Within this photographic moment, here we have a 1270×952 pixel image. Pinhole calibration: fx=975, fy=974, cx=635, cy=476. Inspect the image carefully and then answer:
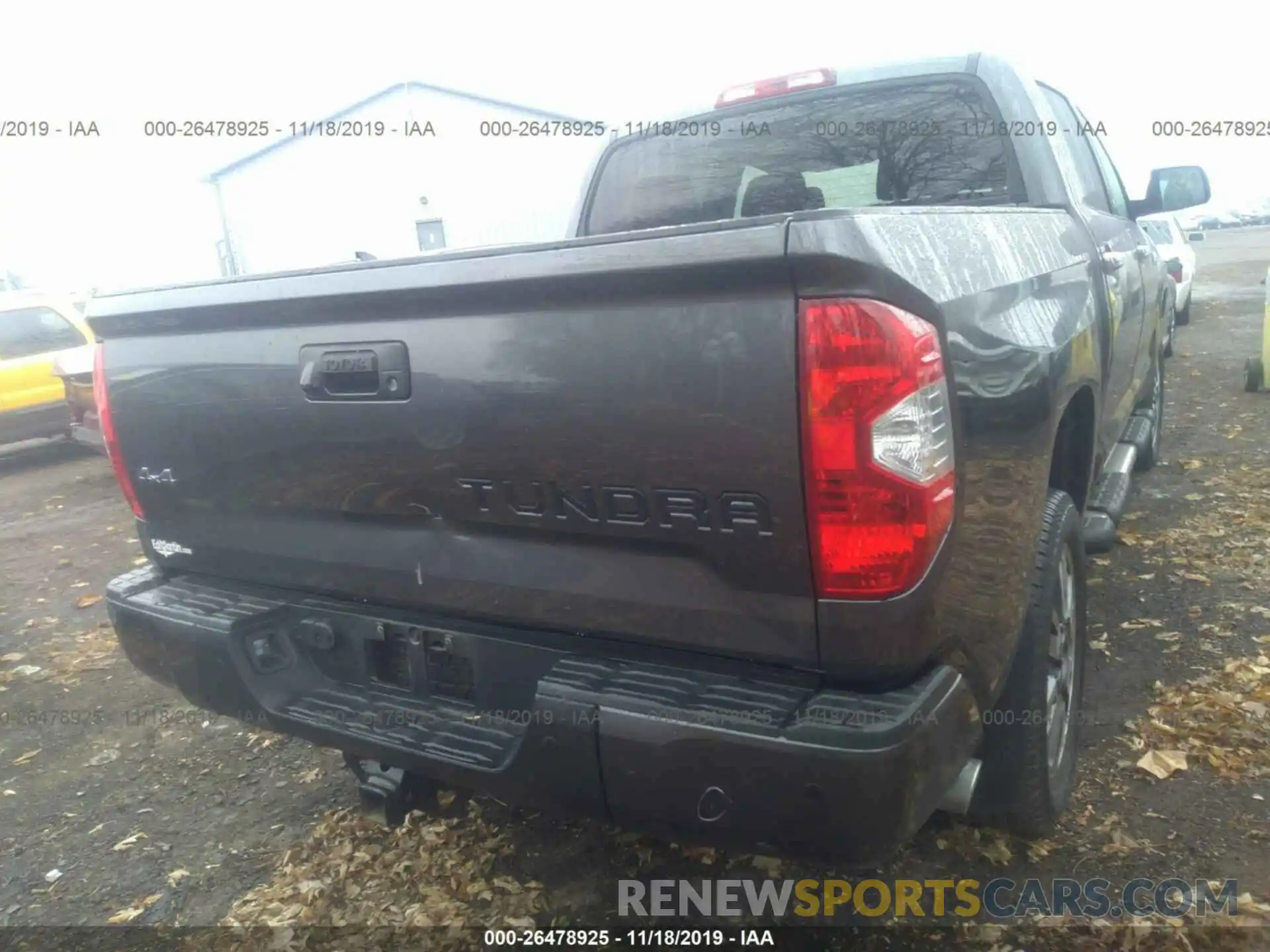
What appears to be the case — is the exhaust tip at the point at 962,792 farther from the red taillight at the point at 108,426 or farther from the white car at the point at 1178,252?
the white car at the point at 1178,252

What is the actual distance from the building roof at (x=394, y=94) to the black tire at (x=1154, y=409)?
63.2 ft

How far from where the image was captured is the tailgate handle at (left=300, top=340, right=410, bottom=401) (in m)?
2.00

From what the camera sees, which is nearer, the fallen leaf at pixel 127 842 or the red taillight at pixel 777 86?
the fallen leaf at pixel 127 842

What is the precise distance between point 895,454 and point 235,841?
239cm

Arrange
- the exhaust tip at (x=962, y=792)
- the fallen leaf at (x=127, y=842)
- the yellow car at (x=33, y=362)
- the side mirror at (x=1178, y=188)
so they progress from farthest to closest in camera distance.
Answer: the yellow car at (x=33, y=362) → the side mirror at (x=1178, y=188) → the fallen leaf at (x=127, y=842) → the exhaust tip at (x=962, y=792)

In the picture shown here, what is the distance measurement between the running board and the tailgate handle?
1.86 meters

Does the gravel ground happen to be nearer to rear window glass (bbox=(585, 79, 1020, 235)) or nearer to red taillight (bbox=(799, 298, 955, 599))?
red taillight (bbox=(799, 298, 955, 599))

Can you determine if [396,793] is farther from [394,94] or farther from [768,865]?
[394,94]

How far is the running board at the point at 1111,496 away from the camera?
113 inches

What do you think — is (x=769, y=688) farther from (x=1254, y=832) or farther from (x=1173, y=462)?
(x=1173, y=462)

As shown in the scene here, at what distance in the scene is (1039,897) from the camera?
238 cm

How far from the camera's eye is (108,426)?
2.56 meters

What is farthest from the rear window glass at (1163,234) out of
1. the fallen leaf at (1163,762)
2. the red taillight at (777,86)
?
the fallen leaf at (1163,762)

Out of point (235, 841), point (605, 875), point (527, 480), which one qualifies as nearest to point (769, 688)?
point (527, 480)
